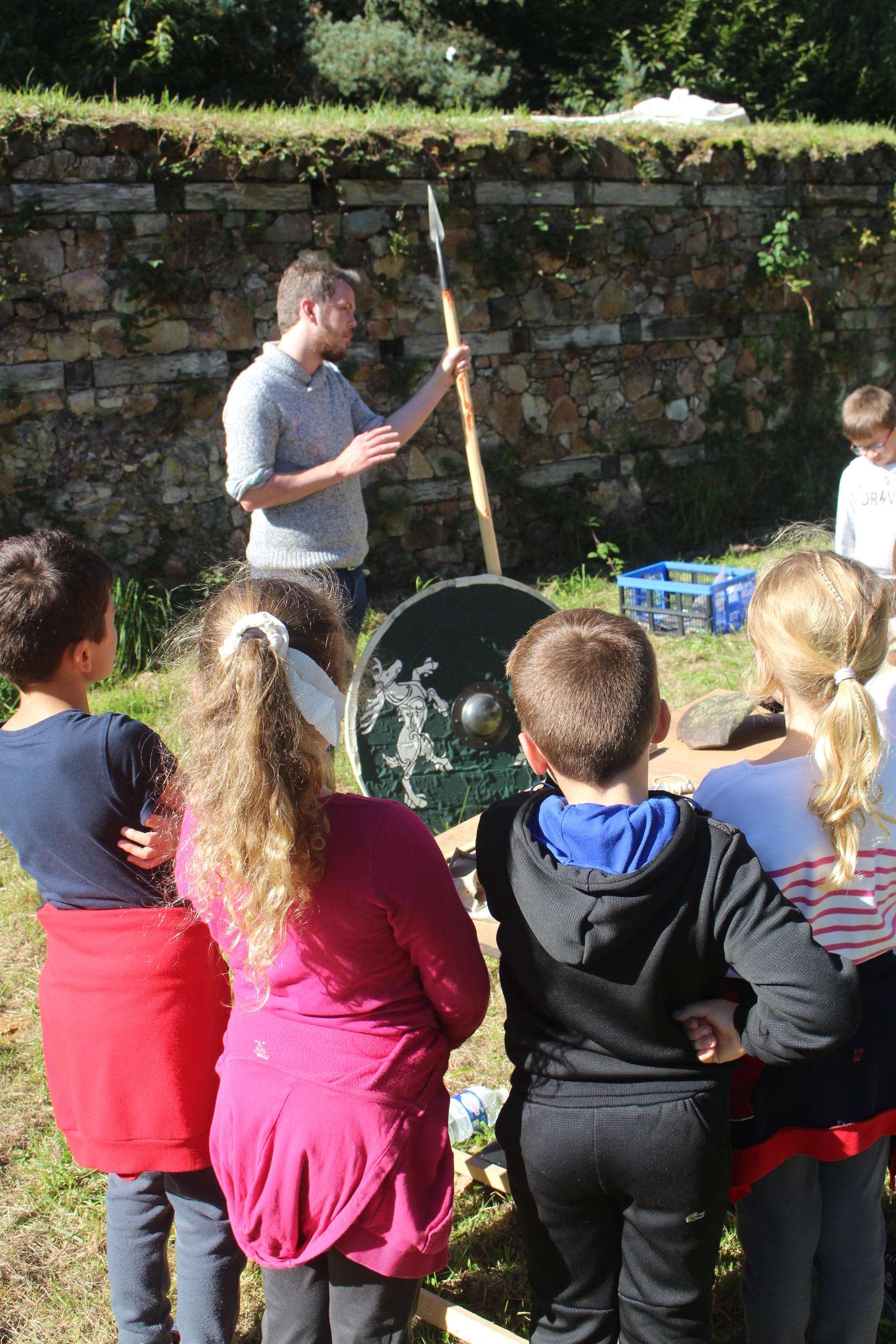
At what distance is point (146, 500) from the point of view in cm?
→ 545

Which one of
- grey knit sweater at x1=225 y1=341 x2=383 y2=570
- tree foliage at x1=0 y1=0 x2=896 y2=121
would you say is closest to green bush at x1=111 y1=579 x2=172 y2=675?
grey knit sweater at x1=225 y1=341 x2=383 y2=570

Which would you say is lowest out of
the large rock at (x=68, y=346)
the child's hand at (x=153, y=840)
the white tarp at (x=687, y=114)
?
the large rock at (x=68, y=346)

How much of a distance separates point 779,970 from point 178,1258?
1.11 meters

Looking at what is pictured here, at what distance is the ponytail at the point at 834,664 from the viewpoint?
1348 millimetres

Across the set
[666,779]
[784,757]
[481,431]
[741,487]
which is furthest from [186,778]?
[741,487]

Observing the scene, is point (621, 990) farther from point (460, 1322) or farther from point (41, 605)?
point (41, 605)

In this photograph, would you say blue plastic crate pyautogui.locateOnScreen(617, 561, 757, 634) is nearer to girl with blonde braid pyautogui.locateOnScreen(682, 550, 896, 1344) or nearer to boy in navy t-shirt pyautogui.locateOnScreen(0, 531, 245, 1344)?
girl with blonde braid pyautogui.locateOnScreen(682, 550, 896, 1344)

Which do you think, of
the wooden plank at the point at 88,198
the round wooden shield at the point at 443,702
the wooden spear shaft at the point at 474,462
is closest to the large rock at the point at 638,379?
the wooden plank at the point at 88,198

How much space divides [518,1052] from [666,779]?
1.05 m

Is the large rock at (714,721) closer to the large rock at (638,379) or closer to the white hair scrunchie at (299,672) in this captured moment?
the white hair scrunchie at (299,672)

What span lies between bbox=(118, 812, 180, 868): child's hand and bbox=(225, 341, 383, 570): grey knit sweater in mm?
1540

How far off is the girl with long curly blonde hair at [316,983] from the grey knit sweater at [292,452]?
1.66 metres

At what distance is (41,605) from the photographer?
5.36 feet

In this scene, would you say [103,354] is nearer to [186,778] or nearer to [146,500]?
[146,500]
